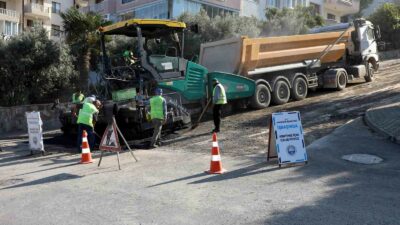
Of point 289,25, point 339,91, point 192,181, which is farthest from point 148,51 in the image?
point 289,25

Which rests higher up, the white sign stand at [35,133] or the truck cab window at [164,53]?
the truck cab window at [164,53]

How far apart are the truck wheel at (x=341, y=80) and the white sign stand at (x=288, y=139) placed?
11.0 m

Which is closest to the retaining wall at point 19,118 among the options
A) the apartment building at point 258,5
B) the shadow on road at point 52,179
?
the shadow on road at point 52,179

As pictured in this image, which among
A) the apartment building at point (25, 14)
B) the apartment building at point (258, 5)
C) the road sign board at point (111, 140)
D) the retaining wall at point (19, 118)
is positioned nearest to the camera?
the road sign board at point (111, 140)

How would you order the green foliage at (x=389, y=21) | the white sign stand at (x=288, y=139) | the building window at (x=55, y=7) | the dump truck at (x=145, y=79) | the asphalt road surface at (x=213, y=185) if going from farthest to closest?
the building window at (x=55, y=7) < the green foliage at (x=389, y=21) < the dump truck at (x=145, y=79) < the white sign stand at (x=288, y=139) < the asphalt road surface at (x=213, y=185)

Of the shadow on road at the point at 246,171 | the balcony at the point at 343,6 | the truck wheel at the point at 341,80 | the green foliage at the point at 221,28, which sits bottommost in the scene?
the shadow on road at the point at 246,171

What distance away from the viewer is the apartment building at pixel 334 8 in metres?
57.0

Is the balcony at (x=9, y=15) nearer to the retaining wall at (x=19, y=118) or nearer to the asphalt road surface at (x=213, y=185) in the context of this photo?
the retaining wall at (x=19, y=118)

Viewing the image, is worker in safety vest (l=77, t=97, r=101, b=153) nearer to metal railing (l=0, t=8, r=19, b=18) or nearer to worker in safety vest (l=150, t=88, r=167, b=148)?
worker in safety vest (l=150, t=88, r=167, b=148)

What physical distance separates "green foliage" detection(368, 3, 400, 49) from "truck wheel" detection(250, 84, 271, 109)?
2613cm

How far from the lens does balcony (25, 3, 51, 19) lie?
50.7 m

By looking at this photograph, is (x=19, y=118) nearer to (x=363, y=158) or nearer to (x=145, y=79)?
(x=145, y=79)

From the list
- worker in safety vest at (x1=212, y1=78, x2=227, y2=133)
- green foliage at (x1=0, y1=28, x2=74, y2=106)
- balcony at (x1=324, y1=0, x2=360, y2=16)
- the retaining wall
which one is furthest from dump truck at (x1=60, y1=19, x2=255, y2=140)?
balcony at (x1=324, y1=0, x2=360, y2=16)

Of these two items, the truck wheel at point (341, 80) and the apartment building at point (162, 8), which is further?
the apartment building at point (162, 8)
